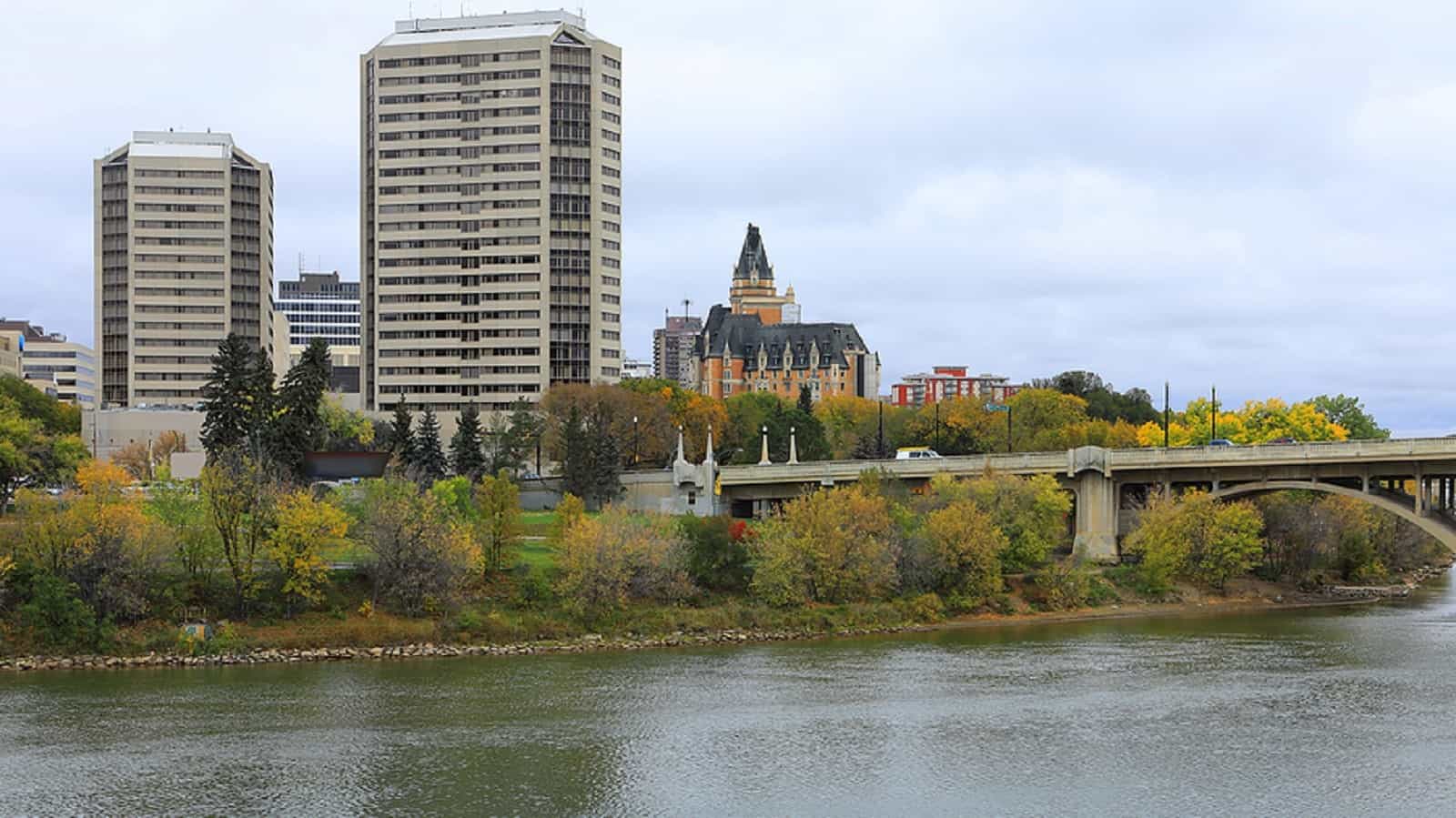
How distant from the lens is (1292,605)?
88062mm

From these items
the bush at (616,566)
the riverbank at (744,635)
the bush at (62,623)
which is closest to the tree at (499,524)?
the bush at (616,566)

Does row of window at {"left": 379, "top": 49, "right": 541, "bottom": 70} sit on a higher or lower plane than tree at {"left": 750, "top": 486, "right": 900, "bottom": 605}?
higher

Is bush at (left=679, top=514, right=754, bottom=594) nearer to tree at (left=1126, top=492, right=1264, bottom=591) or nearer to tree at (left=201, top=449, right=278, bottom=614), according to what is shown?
tree at (left=201, top=449, right=278, bottom=614)

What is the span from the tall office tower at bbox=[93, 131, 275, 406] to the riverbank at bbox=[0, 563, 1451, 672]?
391 feet

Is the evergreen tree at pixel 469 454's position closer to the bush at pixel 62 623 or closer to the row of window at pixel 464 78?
the bush at pixel 62 623

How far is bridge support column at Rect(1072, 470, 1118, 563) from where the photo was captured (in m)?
92.1

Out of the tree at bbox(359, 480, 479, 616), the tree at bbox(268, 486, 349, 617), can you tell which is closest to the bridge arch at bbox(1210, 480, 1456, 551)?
the tree at bbox(359, 480, 479, 616)

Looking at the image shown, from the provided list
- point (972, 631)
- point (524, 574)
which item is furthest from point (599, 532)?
point (972, 631)

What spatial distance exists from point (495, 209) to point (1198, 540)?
9297cm

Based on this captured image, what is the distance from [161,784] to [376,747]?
253 inches

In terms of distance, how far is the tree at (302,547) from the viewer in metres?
68.8

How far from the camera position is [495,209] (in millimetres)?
162500

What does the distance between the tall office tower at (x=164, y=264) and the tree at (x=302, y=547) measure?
375 feet

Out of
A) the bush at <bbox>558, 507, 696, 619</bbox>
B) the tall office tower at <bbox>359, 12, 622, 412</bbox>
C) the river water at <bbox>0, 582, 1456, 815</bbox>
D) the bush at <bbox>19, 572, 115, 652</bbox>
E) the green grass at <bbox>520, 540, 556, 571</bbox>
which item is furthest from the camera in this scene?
the tall office tower at <bbox>359, 12, 622, 412</bbox>
